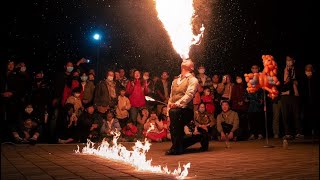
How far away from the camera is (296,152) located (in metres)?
9.20

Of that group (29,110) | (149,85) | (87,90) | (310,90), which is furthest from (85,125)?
(310,90)

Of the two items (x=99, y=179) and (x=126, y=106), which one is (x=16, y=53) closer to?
(x=126, y=106)

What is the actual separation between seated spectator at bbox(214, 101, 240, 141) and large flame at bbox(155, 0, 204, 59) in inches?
150

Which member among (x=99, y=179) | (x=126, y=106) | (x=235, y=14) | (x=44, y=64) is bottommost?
(x=99, y=179)

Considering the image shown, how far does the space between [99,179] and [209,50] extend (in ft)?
52.5

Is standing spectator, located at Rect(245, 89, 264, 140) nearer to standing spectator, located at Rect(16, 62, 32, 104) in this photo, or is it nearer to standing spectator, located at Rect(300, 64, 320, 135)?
standing spectator, located at Rect(300, 64, 320, 135)

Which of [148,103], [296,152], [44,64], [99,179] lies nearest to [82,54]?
[44,64]

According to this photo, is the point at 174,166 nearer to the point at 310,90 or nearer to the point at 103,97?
the point at 103,97

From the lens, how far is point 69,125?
44.5 feet

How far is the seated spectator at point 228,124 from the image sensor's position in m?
13.7

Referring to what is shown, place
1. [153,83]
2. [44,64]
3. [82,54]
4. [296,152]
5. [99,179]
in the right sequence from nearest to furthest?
[99,179]
[296,152]
[153,83]
[44,64]
[82,54]

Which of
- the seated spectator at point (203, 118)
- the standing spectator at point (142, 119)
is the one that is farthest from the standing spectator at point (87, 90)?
the seated spectator at point (203, 118)

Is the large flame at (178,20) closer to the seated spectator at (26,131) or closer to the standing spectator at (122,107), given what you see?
the standing spectator at (122,107)

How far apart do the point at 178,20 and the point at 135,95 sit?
13.9ft
